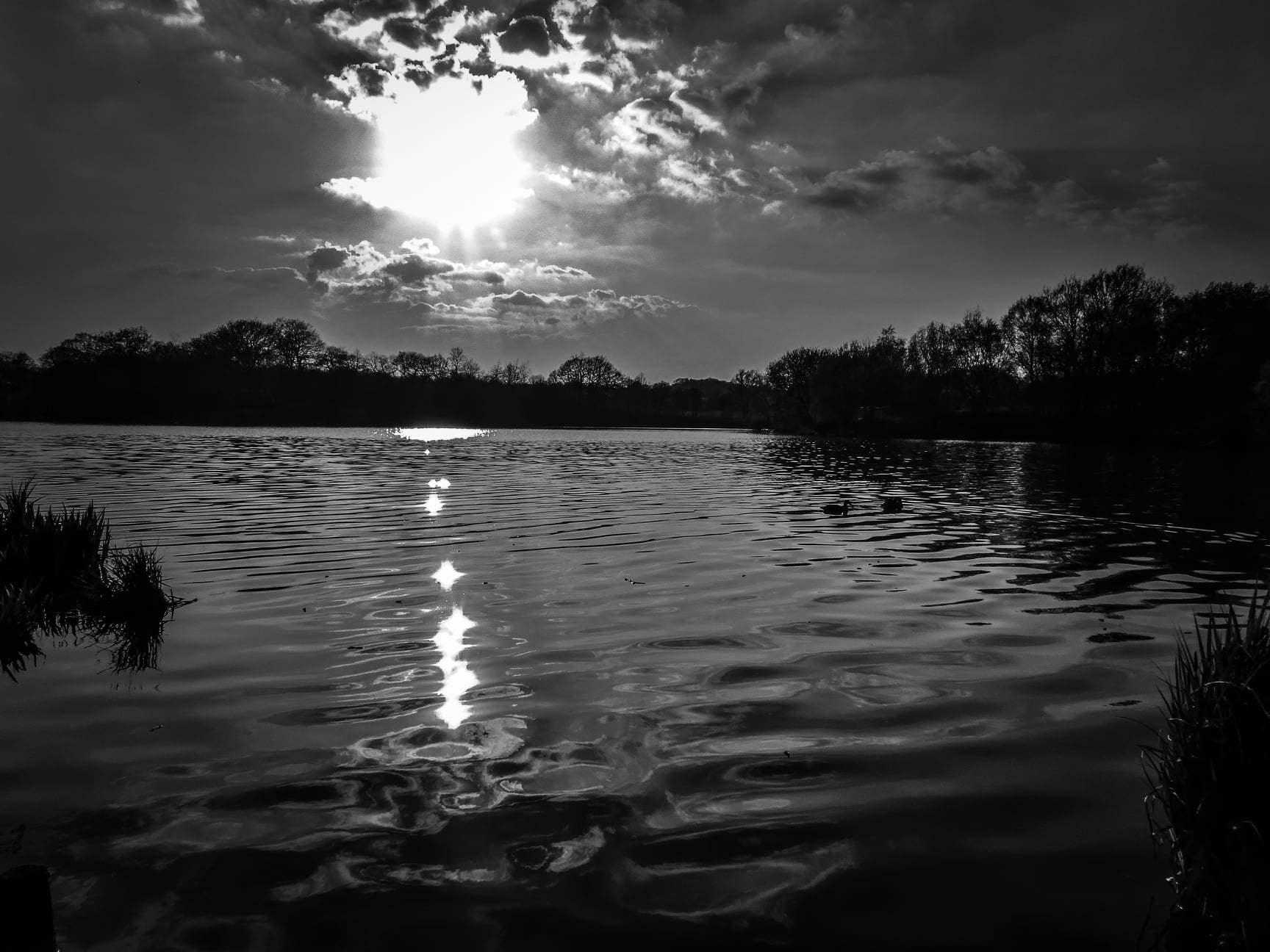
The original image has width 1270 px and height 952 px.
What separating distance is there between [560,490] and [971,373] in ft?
420

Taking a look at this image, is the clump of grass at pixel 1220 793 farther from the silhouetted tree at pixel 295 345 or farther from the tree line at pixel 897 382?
the silhouetted tree at pixel 295 345

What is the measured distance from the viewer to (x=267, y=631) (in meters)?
9.09

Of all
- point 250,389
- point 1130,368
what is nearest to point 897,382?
point 1130,368

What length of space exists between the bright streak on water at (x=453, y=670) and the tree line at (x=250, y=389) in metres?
153

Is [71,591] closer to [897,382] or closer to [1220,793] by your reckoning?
[1220,793]

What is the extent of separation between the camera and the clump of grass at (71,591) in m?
8.62

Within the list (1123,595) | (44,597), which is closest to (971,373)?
(1123,595)

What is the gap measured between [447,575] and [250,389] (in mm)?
164679

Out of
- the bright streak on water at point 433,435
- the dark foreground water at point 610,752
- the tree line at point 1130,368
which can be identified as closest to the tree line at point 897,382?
the tree line at point 1130,368

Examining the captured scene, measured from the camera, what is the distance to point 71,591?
10883mm

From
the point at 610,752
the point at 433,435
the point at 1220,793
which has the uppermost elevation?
the point at 433,435

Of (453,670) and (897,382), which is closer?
(453,670)

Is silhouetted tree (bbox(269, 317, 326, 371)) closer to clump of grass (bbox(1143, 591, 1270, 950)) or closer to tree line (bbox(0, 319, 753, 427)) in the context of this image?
tree line (bbox(0, 319, 753, 427))

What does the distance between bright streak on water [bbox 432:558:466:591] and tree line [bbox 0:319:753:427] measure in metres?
149
